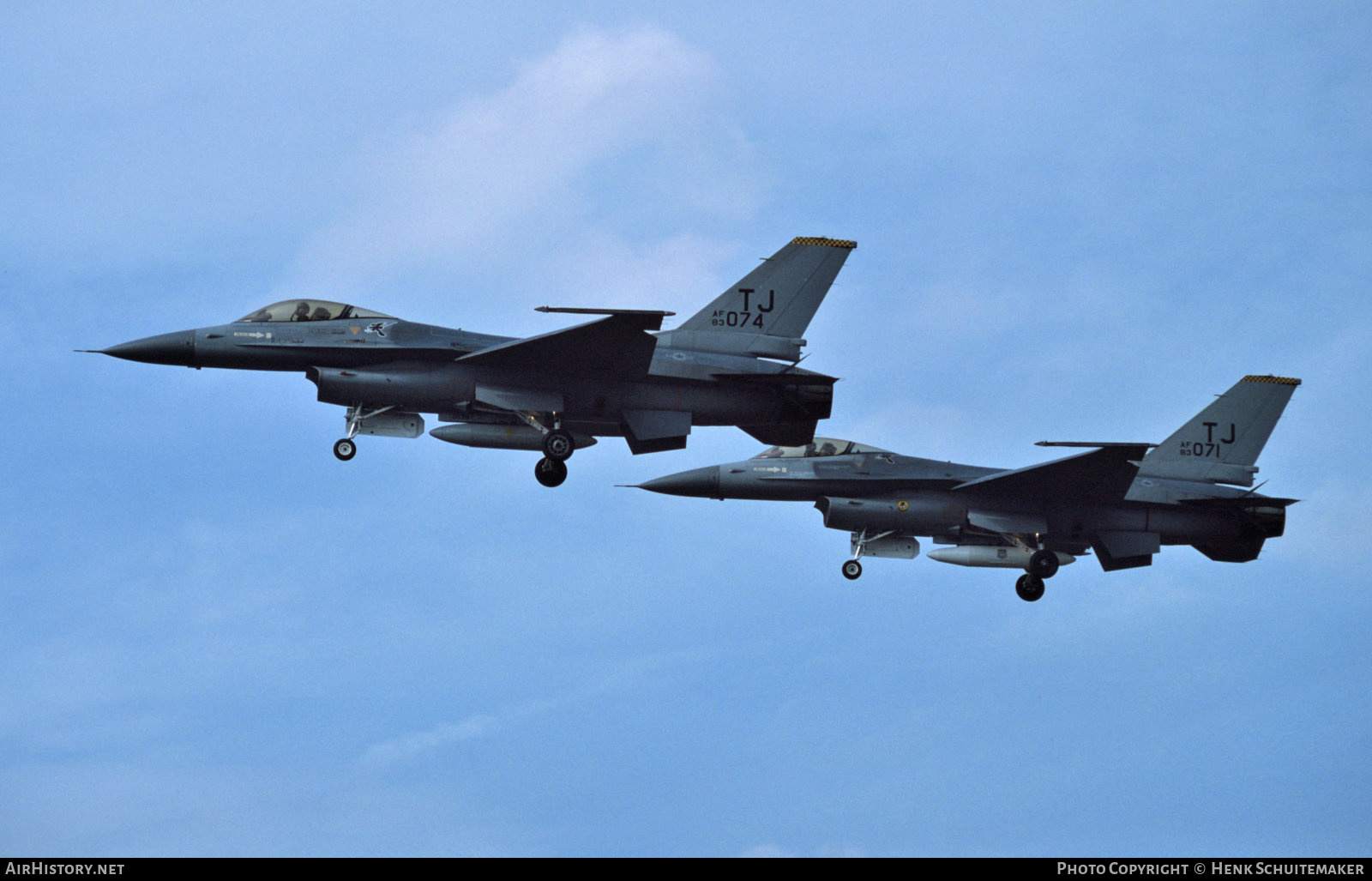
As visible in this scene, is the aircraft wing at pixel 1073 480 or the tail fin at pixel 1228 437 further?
the tail fin at pixel 1228 437

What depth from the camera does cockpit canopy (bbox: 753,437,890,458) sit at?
2128 inches

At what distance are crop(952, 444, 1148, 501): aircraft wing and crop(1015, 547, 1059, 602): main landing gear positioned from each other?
1.48m

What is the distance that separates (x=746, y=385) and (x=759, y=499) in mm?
6771

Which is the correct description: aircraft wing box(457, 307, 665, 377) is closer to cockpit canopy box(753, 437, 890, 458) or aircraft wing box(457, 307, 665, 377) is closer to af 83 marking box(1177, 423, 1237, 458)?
cockpit canopy box(753, 437, 890, 458)

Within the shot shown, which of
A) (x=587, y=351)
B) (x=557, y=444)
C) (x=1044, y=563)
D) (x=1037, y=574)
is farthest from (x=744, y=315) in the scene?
(x=1037, y=574)

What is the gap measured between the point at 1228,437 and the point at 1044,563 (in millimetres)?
7189

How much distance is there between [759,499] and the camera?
177 feet

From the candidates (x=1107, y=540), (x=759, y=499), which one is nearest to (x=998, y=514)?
(x=1107, y=540)

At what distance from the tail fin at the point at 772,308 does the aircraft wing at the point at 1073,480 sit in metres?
7.03

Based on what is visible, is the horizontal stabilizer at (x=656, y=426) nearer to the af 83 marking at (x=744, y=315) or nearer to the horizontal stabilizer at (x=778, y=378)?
the horizontal stabilizer at (x=778, y=378)

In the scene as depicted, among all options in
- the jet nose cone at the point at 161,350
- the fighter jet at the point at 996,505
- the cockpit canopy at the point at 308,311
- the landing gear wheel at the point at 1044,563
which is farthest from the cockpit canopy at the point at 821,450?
the jet nose cone at the point at 161,350

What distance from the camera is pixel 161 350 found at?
46.1 m

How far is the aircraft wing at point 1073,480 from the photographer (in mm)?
51094
